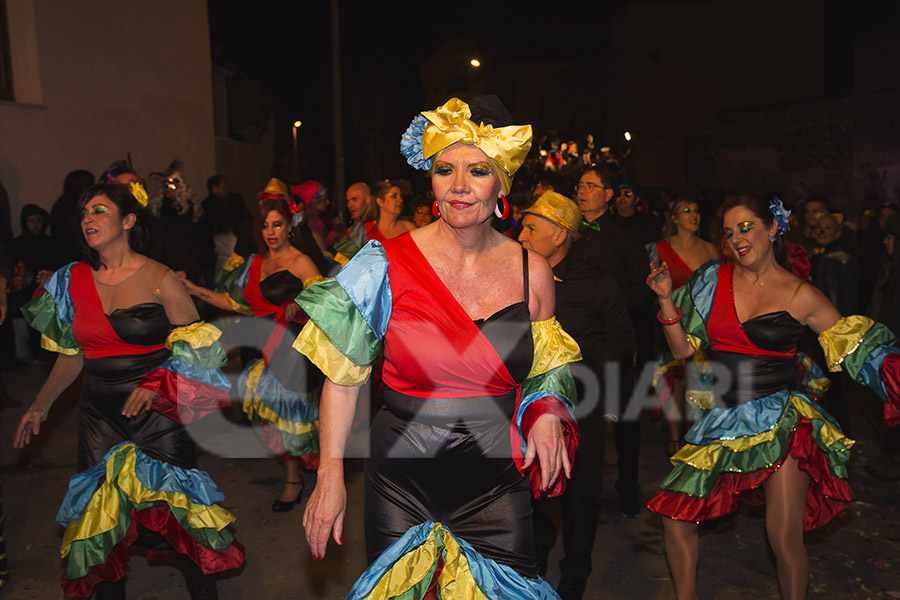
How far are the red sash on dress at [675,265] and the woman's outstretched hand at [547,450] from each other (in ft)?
15.0

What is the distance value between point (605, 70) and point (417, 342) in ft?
119

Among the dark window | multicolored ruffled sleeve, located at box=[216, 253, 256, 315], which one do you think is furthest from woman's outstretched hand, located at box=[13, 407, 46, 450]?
the dark window

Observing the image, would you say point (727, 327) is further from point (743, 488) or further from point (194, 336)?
point (194, 336)

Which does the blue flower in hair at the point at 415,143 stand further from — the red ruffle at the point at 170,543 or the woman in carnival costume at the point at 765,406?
the red ruffle at the point at 170,543

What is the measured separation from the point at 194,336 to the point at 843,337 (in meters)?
3.25

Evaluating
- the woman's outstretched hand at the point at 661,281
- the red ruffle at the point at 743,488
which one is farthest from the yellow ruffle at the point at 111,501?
the woman's outstretched hand at the point at 661,281

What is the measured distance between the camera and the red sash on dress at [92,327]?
13.7 ft

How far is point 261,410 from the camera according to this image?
627 centimetres

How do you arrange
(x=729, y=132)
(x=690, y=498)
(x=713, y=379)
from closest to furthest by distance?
(x=690, y=498)
(x=713, y=379)
(x=729, y=132)

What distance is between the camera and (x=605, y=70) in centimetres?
3694

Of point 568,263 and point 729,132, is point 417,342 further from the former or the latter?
point 729,132

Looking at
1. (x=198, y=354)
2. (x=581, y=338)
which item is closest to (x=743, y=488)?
(x=581, y=338)

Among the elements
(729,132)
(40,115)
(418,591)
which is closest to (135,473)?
(418,591)

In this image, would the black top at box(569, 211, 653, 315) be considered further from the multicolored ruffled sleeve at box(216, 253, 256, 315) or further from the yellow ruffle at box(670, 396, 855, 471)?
the multicolored ruffled sleeve at box(216, 253, 256, 315)
